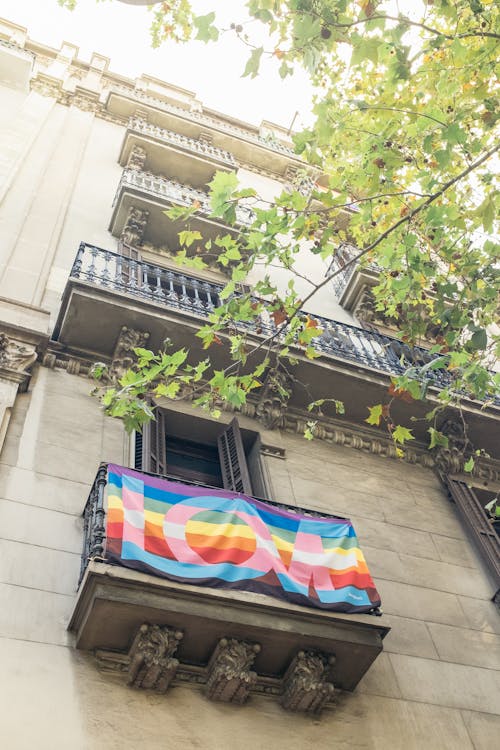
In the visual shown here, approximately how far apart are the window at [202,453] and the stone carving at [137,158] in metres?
9.00

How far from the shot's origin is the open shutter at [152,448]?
27.6ft

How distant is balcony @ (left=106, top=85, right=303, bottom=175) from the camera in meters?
19.7

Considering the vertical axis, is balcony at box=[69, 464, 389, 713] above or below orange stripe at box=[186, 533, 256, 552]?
below

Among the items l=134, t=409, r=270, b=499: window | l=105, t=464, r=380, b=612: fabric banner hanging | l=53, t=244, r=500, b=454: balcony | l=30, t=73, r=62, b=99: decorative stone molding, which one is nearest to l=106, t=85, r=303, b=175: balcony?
l=30, t=73, r=62, b=99: decorative stone molding

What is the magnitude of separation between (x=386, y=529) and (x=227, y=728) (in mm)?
3859

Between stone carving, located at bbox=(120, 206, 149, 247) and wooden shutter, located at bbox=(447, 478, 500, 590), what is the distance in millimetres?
7648

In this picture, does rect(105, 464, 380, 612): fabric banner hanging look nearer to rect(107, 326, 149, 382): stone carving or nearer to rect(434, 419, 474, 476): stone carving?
rect(107, 326, 149, 382): stone carving

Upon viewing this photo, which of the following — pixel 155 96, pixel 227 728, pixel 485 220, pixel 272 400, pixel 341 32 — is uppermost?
pixel 341 32

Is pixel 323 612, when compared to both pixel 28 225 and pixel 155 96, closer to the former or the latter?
pixel 28 225

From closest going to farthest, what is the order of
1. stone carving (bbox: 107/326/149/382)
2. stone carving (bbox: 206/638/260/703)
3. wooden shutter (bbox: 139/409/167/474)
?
stone carving (bbox: 206/638/260/703)
wooden shutter (bbox: 139/409/167/474)
stone carving (bbox: 107/326/149/382)

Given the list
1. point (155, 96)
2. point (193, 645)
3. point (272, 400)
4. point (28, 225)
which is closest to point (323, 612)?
point (193, 645)

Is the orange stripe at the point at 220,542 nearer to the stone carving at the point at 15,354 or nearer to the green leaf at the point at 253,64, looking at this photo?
the stone carving at the point at 15,354

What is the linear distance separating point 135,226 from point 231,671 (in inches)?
384

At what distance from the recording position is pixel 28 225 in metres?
12.3
